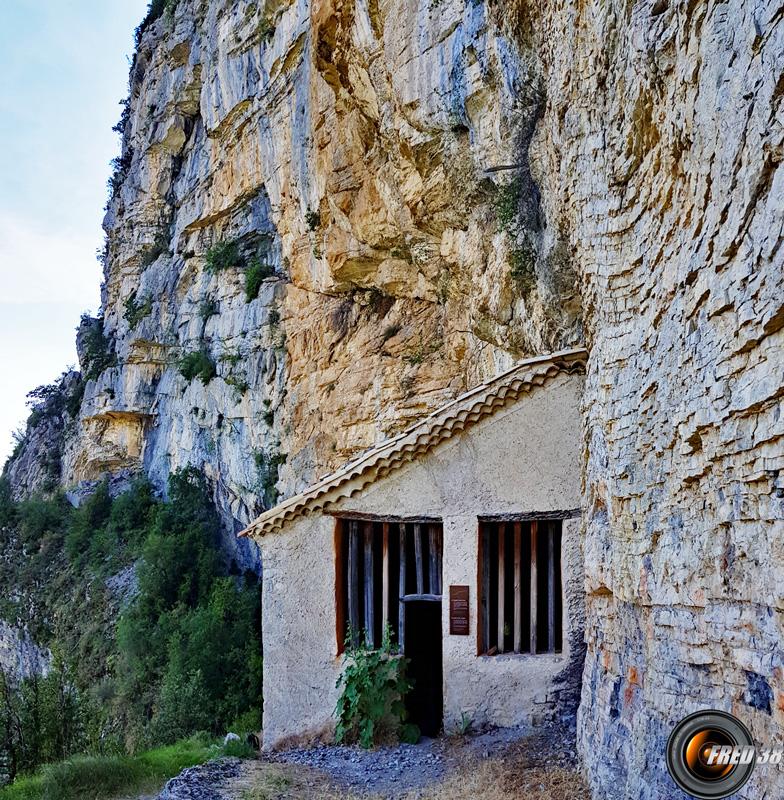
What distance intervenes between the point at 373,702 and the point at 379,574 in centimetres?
173

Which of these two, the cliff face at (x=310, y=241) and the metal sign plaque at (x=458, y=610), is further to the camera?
the cliff face at (x=310, y=241)

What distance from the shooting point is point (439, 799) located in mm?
7055

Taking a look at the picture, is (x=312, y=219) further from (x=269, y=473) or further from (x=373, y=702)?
(x=373, y=702)

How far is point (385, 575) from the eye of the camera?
392 inches

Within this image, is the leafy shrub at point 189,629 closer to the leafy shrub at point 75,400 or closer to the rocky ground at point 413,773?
the rocky ground at point 413,773

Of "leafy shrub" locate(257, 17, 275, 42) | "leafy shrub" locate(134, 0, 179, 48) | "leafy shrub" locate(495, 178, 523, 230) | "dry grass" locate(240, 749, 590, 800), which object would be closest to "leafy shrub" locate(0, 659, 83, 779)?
"dry grass" locate(240, 749, 590, 800)

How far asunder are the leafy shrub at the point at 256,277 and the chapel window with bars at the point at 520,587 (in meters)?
15.8

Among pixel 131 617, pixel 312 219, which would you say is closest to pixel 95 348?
pixel 131 617

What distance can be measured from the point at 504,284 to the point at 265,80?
14.4m

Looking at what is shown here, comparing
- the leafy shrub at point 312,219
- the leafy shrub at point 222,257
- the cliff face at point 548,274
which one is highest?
the leafy shrub at point 222,257

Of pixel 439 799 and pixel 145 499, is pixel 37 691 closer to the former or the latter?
pixel 439 799

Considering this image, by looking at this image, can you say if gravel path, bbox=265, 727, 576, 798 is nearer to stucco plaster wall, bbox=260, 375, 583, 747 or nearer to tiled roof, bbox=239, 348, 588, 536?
stucco plaster wall, bbox=260, 375, 583, 747

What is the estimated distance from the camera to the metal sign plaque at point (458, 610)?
927cm

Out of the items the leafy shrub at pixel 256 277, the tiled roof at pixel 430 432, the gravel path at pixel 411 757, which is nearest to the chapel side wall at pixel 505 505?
the tiled roof at pixel 430 432
